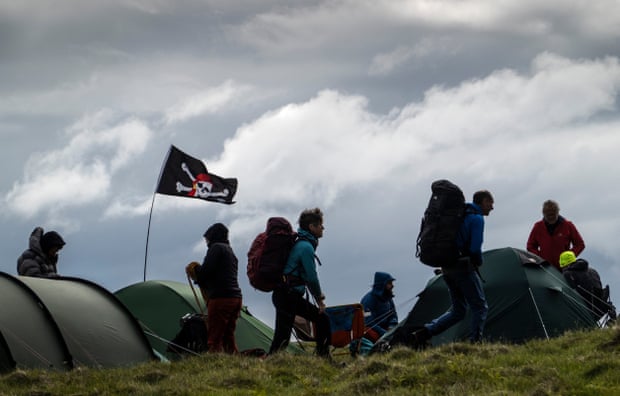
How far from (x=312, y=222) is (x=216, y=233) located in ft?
5.58

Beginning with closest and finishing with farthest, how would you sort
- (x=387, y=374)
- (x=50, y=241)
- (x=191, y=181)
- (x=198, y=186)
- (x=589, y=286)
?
1. (x=387, y=374)
2. (x=50, y=241)
3. (x=589, y=286)
4. (x=191, y=181)
5. (x=198, y=186)

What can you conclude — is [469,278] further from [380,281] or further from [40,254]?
[40,254]

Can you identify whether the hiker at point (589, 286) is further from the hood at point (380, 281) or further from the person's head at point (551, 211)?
the hood at point (380, 281)

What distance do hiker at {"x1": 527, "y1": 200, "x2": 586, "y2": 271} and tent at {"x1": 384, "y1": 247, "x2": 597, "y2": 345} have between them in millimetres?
1367

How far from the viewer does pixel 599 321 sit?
746 inches

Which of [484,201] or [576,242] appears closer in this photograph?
[484,201]

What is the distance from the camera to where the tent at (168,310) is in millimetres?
20094

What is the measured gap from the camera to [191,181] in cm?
2494

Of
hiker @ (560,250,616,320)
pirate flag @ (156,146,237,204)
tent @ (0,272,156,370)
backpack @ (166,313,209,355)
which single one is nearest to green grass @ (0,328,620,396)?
tent @ (0,272,156,370)

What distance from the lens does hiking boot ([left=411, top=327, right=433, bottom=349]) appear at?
16750mm

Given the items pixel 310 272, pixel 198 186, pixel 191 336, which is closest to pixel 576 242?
pixel 310 272

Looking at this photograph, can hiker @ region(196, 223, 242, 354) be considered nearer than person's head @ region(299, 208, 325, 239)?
No

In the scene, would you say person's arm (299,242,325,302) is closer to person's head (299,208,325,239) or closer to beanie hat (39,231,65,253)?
person's head (299,208,325,239)

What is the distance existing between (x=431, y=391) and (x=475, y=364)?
1.25 m
